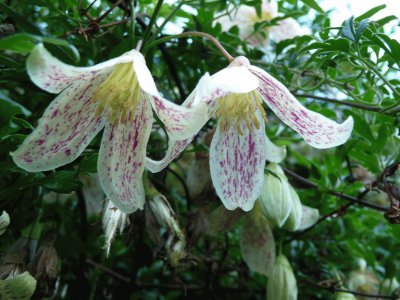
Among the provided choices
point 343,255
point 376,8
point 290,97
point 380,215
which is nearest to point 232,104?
point 290,97

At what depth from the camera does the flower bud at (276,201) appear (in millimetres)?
944

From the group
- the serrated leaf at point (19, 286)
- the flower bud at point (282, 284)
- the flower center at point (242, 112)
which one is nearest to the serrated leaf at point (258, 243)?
the flower bud at point (282, 284)

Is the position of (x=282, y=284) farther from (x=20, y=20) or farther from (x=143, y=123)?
(x=20, y=20)

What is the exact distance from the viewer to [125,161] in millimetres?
750

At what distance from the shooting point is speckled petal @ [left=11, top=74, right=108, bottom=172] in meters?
0.66

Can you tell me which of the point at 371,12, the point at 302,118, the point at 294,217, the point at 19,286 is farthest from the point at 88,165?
the point at 371,12

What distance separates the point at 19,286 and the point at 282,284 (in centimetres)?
53

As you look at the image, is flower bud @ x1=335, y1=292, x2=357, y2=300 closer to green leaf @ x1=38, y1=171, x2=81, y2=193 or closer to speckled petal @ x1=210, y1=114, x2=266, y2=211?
speckled petal @ x1=210, y1=114, x2=266, y2=211

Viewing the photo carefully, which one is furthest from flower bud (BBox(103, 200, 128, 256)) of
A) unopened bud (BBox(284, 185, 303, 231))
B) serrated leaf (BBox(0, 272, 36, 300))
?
unopened bud (BBox(284, 185, 303, 231))

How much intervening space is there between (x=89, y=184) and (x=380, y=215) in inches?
26.5

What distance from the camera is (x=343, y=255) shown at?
4.28 ft

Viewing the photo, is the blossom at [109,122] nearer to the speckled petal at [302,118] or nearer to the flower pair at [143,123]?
the flower pair at [143,123]

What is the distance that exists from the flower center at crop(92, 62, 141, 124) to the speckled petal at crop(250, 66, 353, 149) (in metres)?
0.20

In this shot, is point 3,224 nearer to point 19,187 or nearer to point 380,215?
point 19,187
